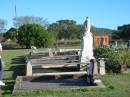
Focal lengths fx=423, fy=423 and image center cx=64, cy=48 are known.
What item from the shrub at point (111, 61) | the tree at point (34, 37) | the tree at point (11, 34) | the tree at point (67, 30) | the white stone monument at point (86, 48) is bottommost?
the shrub at point (111, 61)

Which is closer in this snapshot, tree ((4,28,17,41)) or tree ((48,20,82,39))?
tree ((4,28,17,41))

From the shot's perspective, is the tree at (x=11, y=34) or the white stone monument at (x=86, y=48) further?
the tree at (x=11, y=34)

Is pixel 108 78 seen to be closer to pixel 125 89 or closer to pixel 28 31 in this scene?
pixel 125 89

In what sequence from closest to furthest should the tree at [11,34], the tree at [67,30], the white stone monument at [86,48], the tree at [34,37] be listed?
the white stone monument at [86,48] < the tree at [34,37] < the tree at [11,34] < the tree at [67,30]

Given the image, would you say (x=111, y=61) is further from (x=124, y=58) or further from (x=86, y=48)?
(x=86, y=48)

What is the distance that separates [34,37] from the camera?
254 feet

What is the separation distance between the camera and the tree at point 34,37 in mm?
76750

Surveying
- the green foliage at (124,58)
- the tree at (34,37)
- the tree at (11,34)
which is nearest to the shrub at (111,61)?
the green foliage at (124,58)

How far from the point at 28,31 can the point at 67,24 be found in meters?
48.1

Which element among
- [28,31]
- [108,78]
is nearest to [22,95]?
[108,78]

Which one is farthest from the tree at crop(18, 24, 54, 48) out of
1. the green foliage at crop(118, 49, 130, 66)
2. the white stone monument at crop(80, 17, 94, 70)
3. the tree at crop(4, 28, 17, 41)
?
the green foliage at crop(118, 49, 130, 66)

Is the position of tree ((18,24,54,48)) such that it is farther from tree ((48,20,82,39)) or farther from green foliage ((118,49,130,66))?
green foliage ((118,49,130,66))

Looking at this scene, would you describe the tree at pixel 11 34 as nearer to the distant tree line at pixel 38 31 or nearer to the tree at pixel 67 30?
the distant tree line at pixel 38 31

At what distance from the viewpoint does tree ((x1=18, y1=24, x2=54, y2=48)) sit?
252 feet
